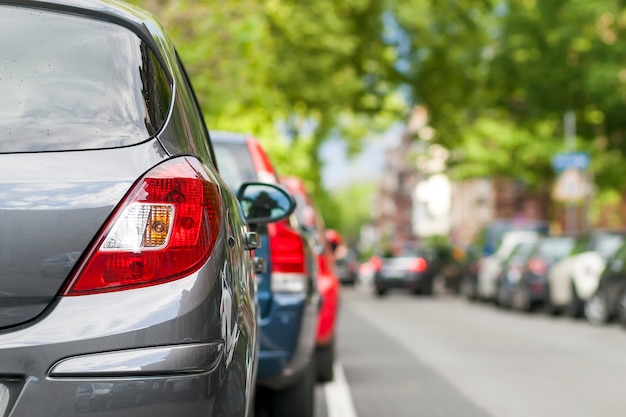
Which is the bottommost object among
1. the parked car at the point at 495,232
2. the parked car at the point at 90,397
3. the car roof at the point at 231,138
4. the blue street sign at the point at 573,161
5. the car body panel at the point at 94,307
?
the parked car at the point at 90,397

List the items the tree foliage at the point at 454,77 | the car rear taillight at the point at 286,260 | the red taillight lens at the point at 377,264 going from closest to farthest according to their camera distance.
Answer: the car rear taillight at the point at 286,260, the tree foliage at the point at 454,77, the red taillight lens at the point at 377,264

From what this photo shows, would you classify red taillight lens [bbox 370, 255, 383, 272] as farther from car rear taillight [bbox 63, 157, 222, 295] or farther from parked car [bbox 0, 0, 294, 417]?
car rear taillight [bbox 63, 157, 222, 295]

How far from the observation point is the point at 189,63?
2181cm

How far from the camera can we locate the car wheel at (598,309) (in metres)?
20.2

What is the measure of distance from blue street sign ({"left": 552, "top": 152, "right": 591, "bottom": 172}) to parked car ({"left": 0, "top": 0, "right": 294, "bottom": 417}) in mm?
31172

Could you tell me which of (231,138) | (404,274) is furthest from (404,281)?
(231,138)

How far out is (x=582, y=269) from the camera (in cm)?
2183

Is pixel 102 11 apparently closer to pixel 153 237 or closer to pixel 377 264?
pixel 153 237

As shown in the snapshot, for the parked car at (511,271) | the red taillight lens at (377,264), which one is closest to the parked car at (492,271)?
the parked car at (511,271)

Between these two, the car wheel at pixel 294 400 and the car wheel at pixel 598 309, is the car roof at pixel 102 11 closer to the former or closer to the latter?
the car wheel at pixel 294 400

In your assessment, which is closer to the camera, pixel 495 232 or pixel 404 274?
pixel 404 274

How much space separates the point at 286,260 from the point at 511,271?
20665mm

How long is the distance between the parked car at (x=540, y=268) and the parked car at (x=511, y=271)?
0.53 m

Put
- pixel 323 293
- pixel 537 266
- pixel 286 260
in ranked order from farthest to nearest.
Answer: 1. pixel 537 266
2. pixel 323 293
3. pixel 286 260
